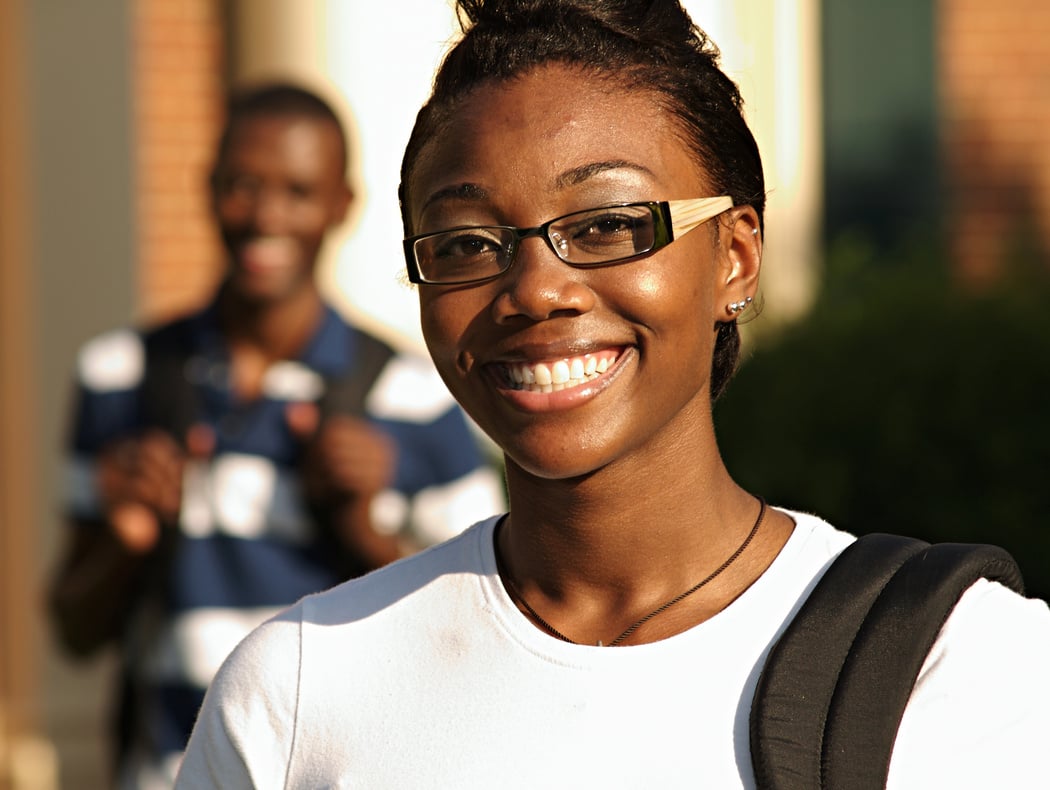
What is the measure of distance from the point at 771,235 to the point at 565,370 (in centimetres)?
571

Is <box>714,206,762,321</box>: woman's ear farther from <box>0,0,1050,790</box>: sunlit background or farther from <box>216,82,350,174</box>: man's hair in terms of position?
<box>0,0,1050,790</box>: sunlit background

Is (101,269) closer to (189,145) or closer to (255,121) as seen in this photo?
(189,145)

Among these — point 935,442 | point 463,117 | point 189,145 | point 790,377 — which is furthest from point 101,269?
point 463,117

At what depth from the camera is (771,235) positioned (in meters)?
7.59

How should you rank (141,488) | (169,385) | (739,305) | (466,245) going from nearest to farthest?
(466,245) < (739,305) < (141,488) < (169,385)

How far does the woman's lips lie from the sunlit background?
391cm

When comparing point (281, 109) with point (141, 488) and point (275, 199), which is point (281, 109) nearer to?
point (275, 199)

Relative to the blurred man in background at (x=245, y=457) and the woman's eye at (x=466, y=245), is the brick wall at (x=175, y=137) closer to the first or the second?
the blurred man in background at (x=245, y=457)

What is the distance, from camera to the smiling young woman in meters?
1.91

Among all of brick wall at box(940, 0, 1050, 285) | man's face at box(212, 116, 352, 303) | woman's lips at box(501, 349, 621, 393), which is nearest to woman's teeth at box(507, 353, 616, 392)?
woman's lips at box(501, 349, 621, 393)

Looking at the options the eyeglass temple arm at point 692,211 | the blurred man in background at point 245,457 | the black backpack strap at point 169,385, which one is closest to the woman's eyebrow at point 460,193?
the eyeglass temple arm at point 692,211

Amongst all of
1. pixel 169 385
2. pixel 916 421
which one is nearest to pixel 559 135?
pixel 169 385

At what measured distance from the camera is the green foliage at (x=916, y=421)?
5.74m

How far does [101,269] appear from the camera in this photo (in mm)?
7383
